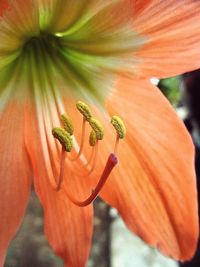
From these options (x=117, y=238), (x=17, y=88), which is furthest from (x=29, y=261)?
(x=17, y=88)

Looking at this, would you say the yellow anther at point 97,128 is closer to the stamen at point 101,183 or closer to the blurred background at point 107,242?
the stamen at point 101,183

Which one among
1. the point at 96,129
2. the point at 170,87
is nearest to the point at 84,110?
the point at 96,129

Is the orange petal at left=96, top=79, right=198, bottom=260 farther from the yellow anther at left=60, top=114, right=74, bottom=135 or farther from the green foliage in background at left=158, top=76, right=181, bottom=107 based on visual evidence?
the green foliage in background at left=158, top=76, right=181, bottom=107

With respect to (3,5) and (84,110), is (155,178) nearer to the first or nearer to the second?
(84,110)

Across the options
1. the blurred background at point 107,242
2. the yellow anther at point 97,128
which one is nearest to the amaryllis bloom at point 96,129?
the yellow anther at point 97,128

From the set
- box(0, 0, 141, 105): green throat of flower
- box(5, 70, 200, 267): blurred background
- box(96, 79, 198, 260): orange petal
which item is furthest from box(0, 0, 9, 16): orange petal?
box(5, 70, 200, 267): blurred background

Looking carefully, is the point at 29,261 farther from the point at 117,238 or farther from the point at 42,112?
the point at 42,112
